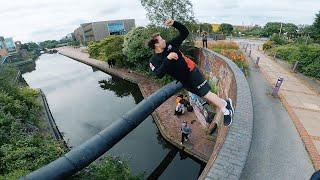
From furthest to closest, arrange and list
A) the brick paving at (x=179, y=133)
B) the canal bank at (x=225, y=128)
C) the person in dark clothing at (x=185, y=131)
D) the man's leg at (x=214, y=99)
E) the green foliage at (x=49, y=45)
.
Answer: the green foliage at (x=49, y=45) → the person in dark clothing at (x=185, y=131) → the brick paving at (x=179, y=133) → the man's leg at (x=214, y=99) → the canal bank at (x=225, y=128)

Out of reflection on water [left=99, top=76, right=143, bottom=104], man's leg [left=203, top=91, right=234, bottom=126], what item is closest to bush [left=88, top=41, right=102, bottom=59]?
reflection on water [left=99, top=76, right=143, bottom=104]

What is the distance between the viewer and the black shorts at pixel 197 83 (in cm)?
517

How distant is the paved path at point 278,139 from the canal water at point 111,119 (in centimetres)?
538

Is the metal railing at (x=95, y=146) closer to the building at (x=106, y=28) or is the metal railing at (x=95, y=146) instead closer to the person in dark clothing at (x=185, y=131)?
the person in dark clothing at (x=185, y=131)

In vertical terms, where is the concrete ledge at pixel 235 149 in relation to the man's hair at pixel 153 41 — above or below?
below

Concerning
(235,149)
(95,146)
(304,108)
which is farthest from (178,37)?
(304,108)

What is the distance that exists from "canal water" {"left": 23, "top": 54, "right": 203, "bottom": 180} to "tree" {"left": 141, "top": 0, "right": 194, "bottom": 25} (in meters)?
8.62

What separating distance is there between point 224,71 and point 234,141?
30.4 ft

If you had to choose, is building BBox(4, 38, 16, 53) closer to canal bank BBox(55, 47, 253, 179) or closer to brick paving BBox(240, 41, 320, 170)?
canal bank BBox(55, 47, 253, 179)

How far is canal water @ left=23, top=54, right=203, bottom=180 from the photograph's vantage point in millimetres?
14492

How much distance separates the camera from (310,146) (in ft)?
24.7

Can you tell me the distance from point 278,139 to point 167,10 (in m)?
20.5

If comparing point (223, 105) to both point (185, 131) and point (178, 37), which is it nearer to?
point (178, 37)

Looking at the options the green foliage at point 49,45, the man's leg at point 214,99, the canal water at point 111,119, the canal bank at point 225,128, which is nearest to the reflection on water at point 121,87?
the canal water at point 111,119
